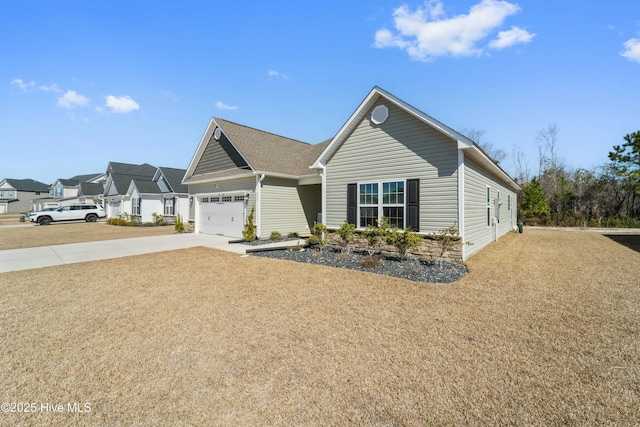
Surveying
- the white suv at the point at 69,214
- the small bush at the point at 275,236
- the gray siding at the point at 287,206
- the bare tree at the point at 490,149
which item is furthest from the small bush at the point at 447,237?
the white suv at the point at 69,214

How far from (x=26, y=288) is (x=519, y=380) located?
941 cm

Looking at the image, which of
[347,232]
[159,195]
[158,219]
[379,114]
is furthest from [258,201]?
[159,195]

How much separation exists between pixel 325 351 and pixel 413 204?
21.6 ft

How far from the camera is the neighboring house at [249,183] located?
13.8m

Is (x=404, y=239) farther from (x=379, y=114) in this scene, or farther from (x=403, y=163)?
(x=379, y=114)

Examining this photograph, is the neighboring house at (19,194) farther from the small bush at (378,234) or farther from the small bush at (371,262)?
the small bush at (371,262)

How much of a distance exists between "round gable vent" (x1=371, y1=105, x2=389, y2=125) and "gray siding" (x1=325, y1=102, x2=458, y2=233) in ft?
0.45

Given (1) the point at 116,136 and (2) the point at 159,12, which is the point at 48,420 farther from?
(1) the point at 116,136

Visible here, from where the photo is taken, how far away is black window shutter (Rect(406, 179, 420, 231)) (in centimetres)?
895

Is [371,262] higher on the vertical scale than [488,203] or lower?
lower

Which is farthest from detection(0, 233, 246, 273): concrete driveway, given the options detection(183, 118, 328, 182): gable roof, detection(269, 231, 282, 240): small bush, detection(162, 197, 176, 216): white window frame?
detection(162, 197, 176, 216): white window frame

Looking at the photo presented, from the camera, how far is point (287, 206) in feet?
48.0

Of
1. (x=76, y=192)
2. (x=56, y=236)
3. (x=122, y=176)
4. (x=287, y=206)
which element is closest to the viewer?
(x=287, y=206)

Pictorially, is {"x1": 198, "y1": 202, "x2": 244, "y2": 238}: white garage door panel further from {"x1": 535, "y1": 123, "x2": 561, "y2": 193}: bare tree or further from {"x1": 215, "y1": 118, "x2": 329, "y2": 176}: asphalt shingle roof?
{"x1": 535, "y1": 123, "x2": 561, "y2": 193}: bare tree
